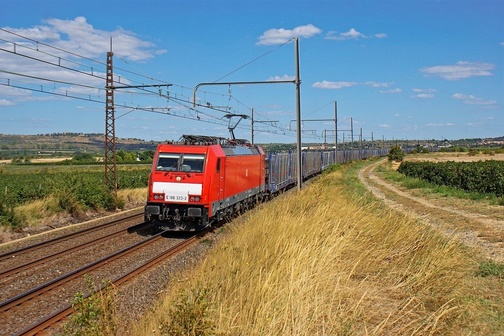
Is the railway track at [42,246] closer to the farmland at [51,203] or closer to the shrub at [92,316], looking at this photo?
the farmland at [51,203]

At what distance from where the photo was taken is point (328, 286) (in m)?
6.61

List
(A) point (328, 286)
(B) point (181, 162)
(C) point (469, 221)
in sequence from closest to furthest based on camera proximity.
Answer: (A) point (328, 286)
(B) point (181, 162)
(C) point (469, 221)

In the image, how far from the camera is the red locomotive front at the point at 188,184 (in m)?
16.0

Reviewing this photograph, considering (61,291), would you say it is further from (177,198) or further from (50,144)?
(50,144)

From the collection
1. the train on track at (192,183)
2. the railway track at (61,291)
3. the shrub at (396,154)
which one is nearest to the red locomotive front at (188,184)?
the train on track at (192,183)

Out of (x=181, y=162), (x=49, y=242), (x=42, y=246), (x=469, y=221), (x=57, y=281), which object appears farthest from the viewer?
(x=469, y=221)

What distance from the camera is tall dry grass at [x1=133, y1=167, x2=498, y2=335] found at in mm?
5289

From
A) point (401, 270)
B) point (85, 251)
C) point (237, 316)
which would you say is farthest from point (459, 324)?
point (85, 251)

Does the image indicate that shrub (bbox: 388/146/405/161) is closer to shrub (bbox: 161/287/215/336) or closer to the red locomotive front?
the red locomotive front

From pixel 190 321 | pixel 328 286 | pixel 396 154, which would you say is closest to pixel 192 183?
pixel 328 286

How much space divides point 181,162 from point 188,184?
906 millimetres

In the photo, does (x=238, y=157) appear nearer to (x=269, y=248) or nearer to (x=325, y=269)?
(x=269, y=248)

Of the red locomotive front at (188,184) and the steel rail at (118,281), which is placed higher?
the red locomotive front at (188,184)

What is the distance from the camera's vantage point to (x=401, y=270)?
7828 millimetres
